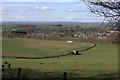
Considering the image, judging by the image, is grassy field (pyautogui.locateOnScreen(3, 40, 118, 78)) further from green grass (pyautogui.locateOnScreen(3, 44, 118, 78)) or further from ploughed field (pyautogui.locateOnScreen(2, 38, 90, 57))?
ploughed field (pyautogui.locateOnScreen(2, 38, 90, 57))

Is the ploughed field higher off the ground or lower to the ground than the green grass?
lower

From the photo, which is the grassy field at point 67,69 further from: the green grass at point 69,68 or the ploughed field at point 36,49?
the ploughed field at point 36,49

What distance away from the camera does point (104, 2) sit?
7.93 metres

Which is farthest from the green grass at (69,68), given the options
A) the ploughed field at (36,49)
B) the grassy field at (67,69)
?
the ploughed field at (36,49)

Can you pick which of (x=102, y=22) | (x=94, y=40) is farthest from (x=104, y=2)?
(x=94, y=40)

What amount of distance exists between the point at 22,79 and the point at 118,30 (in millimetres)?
5219

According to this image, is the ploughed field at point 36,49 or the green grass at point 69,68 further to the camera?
the ploughed field at point 36,49

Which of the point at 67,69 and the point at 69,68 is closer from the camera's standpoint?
the point at 67,69

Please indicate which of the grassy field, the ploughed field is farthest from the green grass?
the ploughed field

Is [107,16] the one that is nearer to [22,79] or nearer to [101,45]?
[22,79]

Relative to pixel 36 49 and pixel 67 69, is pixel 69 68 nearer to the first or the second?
pixel 67 69

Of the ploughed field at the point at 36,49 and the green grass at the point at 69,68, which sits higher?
the green grass at the point at 69,68

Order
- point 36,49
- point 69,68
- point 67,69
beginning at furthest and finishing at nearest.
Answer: point 36,49, point 69,68, point 67,69

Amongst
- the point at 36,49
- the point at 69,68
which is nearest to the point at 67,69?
the point at 69,68
